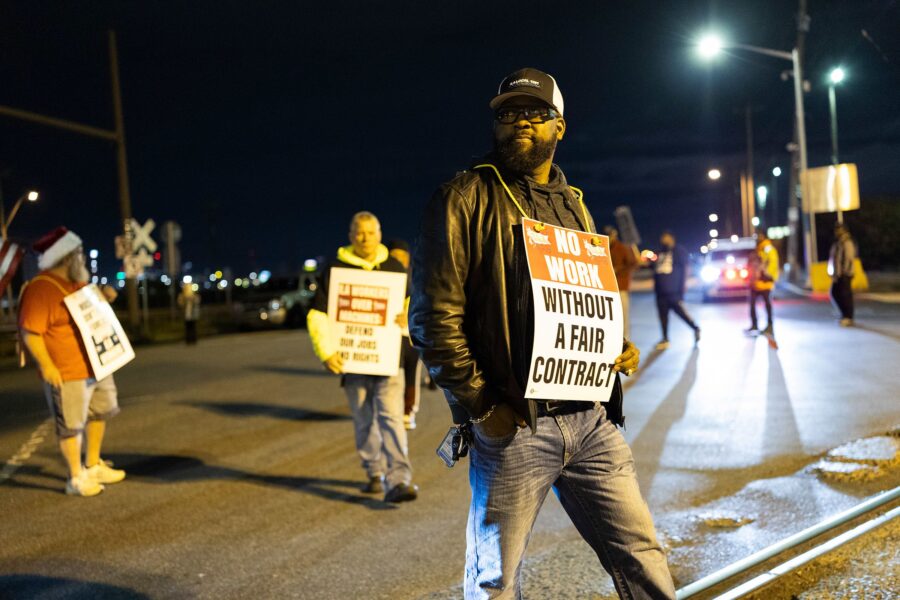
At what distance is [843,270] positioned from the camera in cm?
1534

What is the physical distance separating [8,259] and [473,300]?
835 cm

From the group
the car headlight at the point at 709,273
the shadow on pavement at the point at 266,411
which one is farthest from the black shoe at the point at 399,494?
the car headlight at the point at 709,273

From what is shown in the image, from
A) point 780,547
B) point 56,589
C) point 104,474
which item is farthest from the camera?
point 104,474

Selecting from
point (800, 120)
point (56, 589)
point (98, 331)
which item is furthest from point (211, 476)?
point (800, 120)

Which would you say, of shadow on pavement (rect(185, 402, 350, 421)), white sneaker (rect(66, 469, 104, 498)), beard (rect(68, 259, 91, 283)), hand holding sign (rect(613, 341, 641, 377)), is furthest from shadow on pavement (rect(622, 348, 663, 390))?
hand holding sign (rect(613, 341, 641, 377))

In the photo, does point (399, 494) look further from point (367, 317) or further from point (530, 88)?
point (530, 88)

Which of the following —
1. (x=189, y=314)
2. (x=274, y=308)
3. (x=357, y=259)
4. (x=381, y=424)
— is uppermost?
(x=357, y=259)

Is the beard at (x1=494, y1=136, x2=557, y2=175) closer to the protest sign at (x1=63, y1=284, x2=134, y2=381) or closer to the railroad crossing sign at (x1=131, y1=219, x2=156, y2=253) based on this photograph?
the protest sign at (x1=63, y1=284, x2=134, y2=381)

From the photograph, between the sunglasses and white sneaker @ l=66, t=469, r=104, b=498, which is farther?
white sneaker @ l=66, t=469, r=104, b=498

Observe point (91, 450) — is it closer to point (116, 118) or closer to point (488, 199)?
point (488, 199)

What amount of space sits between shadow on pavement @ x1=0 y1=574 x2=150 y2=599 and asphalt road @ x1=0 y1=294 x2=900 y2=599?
1 cm

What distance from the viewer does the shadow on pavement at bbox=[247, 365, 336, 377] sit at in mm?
13359

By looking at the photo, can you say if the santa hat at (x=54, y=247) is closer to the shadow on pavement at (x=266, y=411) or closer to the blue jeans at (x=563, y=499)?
the shadow on pavement at (x=266, y=411)

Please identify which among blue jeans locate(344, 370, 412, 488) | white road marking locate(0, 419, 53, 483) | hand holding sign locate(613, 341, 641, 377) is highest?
hand holding sign locate(613, 341, 641, 377)
